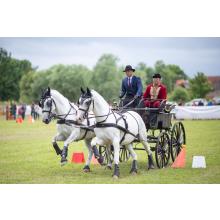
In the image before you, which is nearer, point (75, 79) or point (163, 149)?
point (163, 149)

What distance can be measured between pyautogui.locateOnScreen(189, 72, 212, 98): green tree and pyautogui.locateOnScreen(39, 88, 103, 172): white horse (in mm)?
3852

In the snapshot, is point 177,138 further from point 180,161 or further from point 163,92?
point 163,92

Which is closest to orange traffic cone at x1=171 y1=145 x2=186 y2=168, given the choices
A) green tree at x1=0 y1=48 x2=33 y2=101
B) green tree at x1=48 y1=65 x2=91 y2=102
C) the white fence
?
green tree at x1=0 y1=48 x2=33 y2=101

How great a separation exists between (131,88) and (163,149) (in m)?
1.42

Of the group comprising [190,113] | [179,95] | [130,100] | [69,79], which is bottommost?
[190,113]

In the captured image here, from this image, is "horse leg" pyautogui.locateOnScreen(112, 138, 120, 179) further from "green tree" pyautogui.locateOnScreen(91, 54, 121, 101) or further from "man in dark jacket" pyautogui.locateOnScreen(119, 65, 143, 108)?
"green tree" pyautogui.locateOnScreen(91, 54, 121, 101)

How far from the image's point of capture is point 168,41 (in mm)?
12102

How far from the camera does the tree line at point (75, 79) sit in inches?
523

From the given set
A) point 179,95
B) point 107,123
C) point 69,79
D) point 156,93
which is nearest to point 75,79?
point 69,79

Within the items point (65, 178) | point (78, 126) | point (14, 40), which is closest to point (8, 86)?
point (14, 40)

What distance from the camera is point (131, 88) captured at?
1036 centimetres

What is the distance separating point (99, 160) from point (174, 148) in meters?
1.99

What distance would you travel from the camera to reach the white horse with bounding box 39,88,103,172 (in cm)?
980

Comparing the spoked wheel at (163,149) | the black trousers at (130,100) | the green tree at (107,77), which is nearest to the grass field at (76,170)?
the spoked wheel at (163,149)
